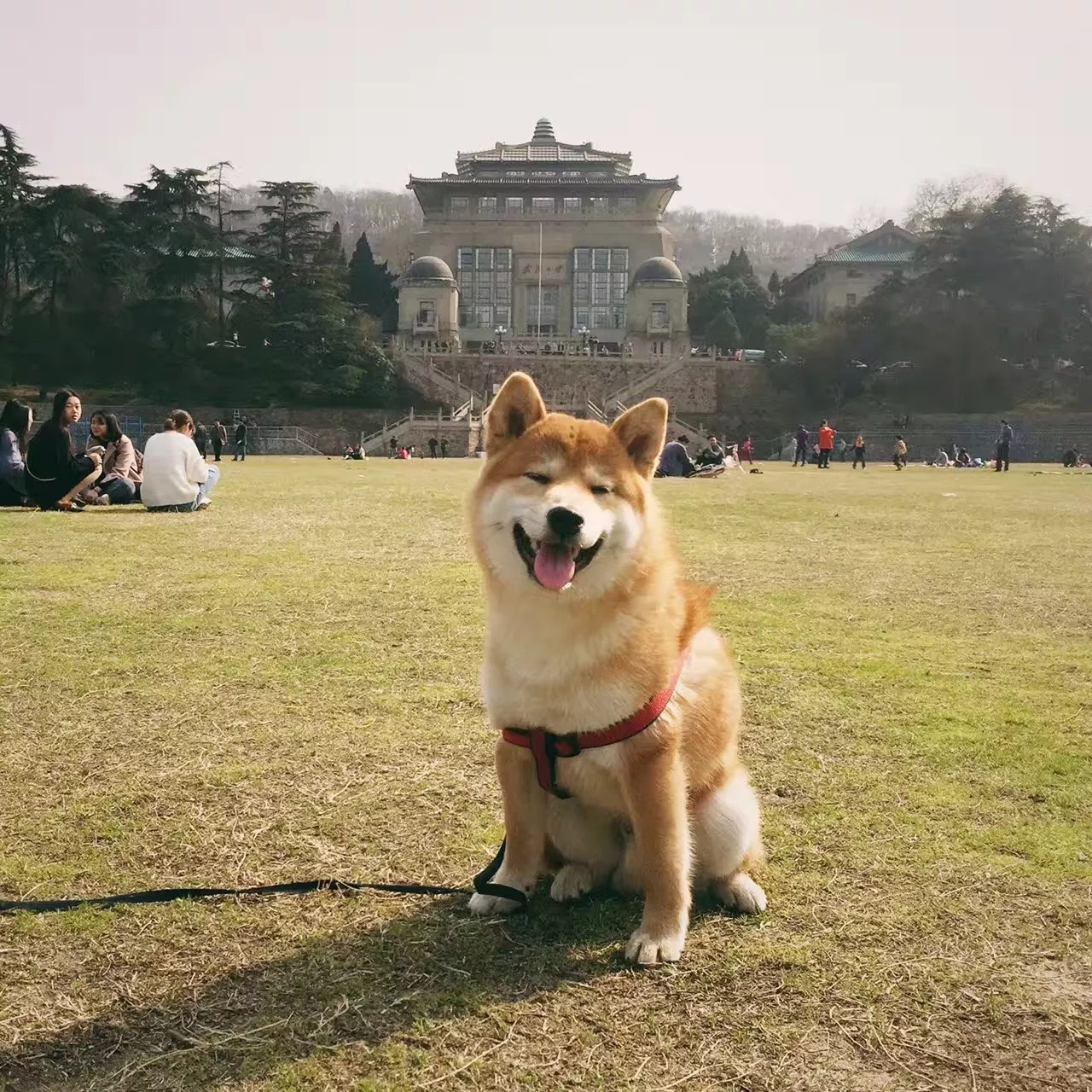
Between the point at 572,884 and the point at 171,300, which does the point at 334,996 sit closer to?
the point at 572,884

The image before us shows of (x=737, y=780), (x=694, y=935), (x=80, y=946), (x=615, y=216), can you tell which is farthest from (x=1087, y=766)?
(x=615, y=216)

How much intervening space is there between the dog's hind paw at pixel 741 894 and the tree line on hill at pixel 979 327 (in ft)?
183

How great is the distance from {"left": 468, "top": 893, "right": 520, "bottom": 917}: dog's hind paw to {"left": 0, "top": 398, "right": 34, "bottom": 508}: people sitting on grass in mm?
11062

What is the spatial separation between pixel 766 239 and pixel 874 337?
70897mm

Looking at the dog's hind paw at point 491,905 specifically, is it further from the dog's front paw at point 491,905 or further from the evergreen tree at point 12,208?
the evergreen tree at point 12,208

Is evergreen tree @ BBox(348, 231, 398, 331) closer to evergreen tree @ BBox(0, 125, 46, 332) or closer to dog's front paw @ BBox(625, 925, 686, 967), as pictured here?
evergreen tree @ BBox(0, 125, 46, 332)

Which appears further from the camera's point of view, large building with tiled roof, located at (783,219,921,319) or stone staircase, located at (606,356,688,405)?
large building with tiled roof, located at (783,219,921,319)

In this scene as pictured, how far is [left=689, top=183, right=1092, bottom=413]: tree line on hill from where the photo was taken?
54.1m

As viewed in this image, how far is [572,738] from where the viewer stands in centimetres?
251

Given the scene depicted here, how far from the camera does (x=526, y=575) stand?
8.31 feet

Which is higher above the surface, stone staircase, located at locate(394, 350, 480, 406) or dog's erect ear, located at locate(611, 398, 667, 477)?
stone staircase, located at locate(394, 350, 480, 406)

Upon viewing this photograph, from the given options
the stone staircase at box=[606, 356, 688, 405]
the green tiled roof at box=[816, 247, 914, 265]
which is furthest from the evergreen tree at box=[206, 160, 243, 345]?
the green tiled roof at box=[816, 247, 914, 265]

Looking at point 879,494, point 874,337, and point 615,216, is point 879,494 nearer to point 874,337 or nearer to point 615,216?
point 874,337

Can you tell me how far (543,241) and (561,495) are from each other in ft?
245
